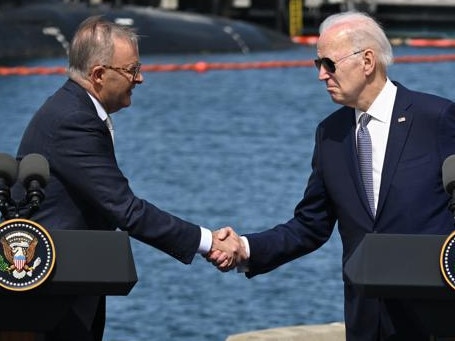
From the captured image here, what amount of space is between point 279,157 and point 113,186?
1968 centimetres

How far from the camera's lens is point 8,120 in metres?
31.3

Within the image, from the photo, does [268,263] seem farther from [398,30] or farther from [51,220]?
[398,30]

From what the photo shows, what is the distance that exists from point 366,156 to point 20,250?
5.09 feet

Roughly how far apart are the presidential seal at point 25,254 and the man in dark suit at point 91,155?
556 mm

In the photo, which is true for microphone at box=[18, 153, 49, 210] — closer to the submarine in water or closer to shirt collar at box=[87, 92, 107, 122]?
shirt collar at box=[87, 92, 107, 122]

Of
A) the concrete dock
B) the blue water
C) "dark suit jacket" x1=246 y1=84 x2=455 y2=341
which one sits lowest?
the blue water

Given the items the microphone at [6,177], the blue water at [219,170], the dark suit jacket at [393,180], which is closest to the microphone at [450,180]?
the dark suit jacket at [393,180]

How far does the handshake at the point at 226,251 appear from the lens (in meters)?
6.12

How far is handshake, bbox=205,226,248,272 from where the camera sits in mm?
6121

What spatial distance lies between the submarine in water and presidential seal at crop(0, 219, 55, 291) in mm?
33888

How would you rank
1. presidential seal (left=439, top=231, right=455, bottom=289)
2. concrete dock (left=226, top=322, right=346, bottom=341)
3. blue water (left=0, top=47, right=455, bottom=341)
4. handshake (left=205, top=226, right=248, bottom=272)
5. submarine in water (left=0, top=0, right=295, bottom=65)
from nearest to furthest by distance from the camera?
presidential seal (left=439, top=231, right=455, bottom=289), handshake (left=205, top=226, right=248, bottom=272), concrete dock (left=226, top=322, right=346, bottom=341), blue water (left=0, top=47, right=455, bottom=341), submarine in water (left=0, top=0, right=295, bottom=65)

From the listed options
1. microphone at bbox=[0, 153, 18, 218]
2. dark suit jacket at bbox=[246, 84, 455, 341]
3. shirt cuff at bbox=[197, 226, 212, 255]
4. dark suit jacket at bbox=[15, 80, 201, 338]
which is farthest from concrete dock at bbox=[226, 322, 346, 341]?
microphone at bbox=[0, 153, 18, 218]

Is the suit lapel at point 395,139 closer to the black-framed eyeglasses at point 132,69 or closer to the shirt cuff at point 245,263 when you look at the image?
the shirt cuff at point 245,263

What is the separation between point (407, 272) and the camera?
15.6 ft
